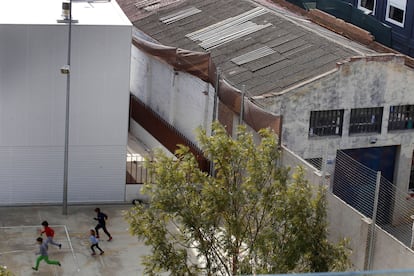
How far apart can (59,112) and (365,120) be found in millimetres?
9865

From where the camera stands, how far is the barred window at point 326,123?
29188mm

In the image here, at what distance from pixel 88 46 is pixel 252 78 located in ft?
18.7

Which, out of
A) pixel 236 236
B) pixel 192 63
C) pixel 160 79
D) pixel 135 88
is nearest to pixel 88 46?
pixel 192 63

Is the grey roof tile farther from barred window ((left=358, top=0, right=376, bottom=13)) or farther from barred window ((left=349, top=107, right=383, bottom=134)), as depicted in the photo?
barred window ((left=358, top=0, right=376, bottom=13))

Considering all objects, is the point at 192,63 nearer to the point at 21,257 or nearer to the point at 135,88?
the point at 135,88

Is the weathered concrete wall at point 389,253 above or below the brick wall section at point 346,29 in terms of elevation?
below

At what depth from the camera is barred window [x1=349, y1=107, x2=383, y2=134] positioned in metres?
29.8

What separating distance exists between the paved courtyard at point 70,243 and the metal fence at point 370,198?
6.00 metres

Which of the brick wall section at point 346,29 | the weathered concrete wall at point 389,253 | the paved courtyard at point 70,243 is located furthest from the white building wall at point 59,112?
the weathered concrete wall at point 389,253

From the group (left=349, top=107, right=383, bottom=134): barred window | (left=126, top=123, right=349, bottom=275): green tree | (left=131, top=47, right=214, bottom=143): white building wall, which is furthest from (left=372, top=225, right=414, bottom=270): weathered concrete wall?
(left=131, top=47, right=214, bottom=143): white building wall

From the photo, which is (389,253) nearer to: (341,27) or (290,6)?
(341,27)

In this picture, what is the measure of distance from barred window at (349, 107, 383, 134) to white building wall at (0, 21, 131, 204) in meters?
7.36

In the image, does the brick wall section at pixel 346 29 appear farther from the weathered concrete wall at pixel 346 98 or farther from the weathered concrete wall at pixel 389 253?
the weathered concrete wall at pixel 389 253

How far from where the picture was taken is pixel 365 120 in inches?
1184
